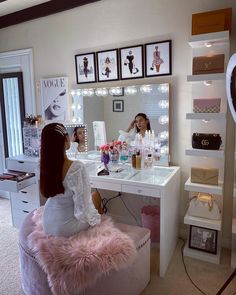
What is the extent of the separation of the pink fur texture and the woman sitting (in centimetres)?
8

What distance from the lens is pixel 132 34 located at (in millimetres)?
2477

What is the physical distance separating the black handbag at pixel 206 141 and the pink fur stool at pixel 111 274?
0.83m

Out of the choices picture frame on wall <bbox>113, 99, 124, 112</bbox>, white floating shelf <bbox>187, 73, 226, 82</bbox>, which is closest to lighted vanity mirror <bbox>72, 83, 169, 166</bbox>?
picture frame on wall <bbox>113, 99, 124, 112</bbox>

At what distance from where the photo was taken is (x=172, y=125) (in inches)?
95.6

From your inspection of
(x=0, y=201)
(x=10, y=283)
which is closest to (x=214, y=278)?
(x=10, y=283)

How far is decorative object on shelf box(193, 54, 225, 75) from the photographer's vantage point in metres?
1.94

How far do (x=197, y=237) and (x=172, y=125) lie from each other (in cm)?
106

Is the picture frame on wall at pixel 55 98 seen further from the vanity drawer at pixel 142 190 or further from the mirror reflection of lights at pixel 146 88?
the vanity drawer at pixel 142 190

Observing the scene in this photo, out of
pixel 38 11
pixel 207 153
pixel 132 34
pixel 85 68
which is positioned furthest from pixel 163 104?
pixel 38 11

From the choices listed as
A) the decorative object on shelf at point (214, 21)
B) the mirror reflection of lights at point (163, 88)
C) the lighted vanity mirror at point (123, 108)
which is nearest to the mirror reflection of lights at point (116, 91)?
the lighted vanity mirror at point (123, 108)

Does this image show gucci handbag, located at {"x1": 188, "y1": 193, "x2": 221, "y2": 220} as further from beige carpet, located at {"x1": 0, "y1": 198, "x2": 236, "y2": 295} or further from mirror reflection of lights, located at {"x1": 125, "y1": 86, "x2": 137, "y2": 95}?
mirror reflection of lights, located at {"x1": 125, "y1": 86, "x2": 137, "y2": 95}

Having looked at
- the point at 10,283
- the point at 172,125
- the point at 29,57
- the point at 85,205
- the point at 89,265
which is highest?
the point at 29,57

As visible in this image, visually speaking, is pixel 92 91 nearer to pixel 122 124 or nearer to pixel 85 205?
pixel 122 124

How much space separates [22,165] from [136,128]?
1368 mm
